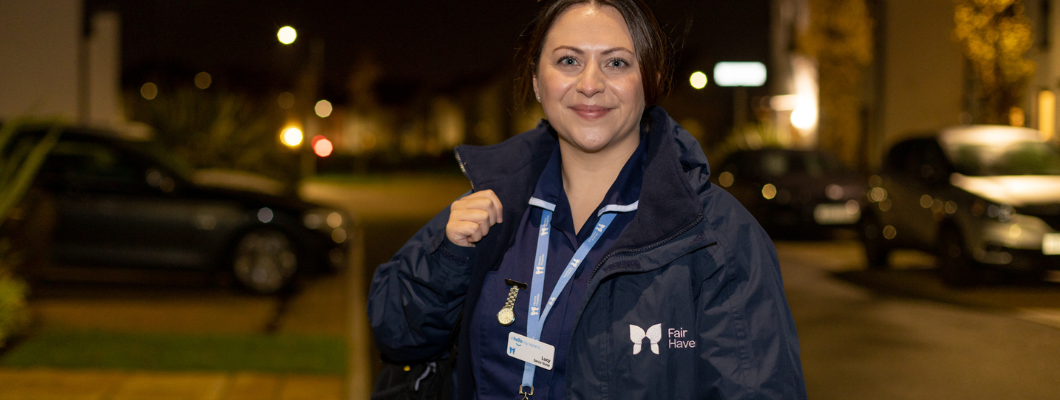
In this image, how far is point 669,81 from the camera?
2240 mm

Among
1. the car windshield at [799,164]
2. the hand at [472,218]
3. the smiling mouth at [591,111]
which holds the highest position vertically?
the car windshield at [799,164]

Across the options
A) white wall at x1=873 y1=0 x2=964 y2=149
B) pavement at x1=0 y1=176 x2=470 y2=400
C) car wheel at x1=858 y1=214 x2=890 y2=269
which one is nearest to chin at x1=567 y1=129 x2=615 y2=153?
pavement at x1=0 y1=176 x2=470 y2=400

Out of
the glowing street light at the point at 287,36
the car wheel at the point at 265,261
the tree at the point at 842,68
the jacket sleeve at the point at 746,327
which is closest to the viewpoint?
the jacket sleeve at the point at 746,327

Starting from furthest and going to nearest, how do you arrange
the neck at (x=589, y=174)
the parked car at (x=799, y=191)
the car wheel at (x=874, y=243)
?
the parked car at (x=799, y=191)
the car wheel at (x=874, y=243)
the neck at (x=589, y=174)

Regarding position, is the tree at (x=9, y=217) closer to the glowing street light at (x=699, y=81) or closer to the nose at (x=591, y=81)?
the glowing street light at (x=699, y=81)

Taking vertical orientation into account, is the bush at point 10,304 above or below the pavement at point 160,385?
above

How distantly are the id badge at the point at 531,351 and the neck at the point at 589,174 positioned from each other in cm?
34

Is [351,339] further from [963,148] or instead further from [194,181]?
[963,148]

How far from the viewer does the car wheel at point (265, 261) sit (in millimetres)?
9320

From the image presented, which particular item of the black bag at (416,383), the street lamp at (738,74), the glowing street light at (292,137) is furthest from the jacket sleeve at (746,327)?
the street lamp at (738,74)

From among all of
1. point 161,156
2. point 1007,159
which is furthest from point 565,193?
point 1007,159

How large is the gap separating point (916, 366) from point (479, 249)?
17.4 feet

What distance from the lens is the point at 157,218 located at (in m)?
8.94

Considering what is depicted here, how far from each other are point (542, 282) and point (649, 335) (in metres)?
0.31
